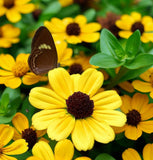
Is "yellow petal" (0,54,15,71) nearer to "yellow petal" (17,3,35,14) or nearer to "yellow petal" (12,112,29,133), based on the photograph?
"yellow petal" (12,112,29,133)

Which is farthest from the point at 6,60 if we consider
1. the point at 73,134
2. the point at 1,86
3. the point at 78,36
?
the point at 73,134

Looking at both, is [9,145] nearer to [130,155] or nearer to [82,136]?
[82,136]

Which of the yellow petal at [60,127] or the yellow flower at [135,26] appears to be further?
the yellow flower at [135,26]

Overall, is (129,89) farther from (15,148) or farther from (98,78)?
(15,148)

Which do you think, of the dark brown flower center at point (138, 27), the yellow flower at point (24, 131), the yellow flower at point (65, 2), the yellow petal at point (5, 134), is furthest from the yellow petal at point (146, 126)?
the yellow flower at point (65, 2)

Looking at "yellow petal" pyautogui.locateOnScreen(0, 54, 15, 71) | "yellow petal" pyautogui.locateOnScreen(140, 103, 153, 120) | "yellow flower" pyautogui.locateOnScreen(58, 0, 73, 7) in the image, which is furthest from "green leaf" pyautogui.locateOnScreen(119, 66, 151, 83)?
"yellow flower" pyautogui.locateOnScreen(58, 0, 73, 7)

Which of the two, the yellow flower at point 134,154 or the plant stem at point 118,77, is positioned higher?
the plant stem at point 118,77

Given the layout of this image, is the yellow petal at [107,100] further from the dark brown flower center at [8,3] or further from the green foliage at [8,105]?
the dark brown flower center at [8,3]
